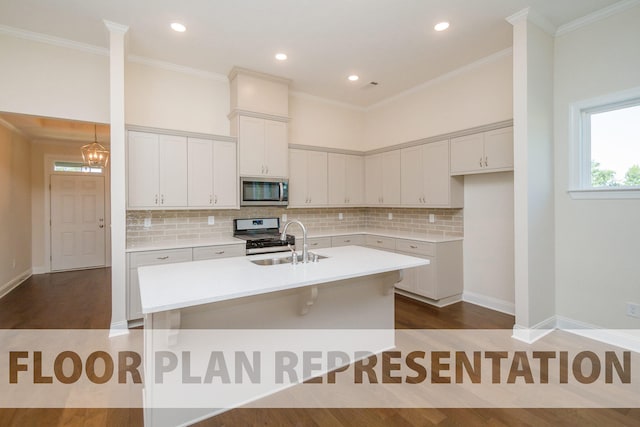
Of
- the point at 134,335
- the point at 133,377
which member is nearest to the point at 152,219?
the point at 134,335

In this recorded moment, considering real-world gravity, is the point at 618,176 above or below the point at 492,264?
above

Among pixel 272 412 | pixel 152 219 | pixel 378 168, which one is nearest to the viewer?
pixel 272 412

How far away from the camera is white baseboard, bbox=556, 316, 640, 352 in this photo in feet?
9.09

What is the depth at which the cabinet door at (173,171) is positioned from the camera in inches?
144

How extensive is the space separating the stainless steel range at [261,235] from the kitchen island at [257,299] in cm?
134

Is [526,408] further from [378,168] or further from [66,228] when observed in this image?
[66,228]

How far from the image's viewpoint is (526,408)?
6.66 feet

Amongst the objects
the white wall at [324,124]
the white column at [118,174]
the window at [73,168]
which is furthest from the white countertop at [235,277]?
the window at [73,168]

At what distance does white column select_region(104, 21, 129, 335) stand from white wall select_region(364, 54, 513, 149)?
376cm

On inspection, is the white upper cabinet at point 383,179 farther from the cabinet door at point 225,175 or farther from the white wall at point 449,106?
the cabinet door at point 225,175

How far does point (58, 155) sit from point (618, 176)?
8.61m

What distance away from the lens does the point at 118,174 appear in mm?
3158

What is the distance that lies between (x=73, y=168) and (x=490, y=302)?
783cm

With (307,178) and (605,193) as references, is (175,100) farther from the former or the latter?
(605,193)
